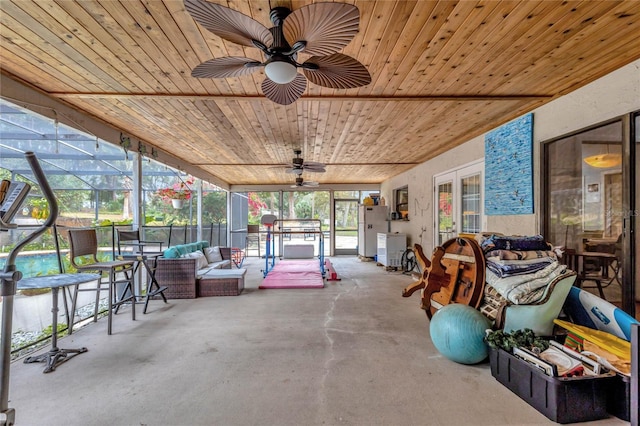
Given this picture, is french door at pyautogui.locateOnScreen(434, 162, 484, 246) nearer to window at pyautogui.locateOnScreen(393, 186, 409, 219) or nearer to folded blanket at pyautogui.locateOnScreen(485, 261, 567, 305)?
window at pyautogui.locateOnScreen(393, 186, 409, 219)

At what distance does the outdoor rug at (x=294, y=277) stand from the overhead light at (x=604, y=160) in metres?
3.84

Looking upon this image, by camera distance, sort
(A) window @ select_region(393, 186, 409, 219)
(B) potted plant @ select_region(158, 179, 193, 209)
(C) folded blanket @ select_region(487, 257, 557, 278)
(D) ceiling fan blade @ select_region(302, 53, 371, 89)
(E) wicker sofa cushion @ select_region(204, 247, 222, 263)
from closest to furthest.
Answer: (D) ceiling fan blade @ select_region(302, 53, 371, 89) → (C) folded blanket @ select_region(487, 257, 557, 278) → (B) potted plant @ select_region(158, 179, 193, 209) → (E) wicker sofa cushion @ select_region(204, 247, 222, 263) → (A) window @ select_region(393, 186, 409, 219)

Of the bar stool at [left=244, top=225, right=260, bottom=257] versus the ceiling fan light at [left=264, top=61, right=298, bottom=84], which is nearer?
the ceiling fan light at [left=264, top=61, right=298, bottom=84]

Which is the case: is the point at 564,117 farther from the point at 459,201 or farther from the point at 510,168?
the point at 459,201

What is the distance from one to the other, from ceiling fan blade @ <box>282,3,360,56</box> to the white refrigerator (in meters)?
6.86

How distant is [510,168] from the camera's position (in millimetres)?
3473

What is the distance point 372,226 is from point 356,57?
6472 mm

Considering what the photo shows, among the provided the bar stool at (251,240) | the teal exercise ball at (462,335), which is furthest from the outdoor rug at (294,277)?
the teal exercise ball at (462,335)

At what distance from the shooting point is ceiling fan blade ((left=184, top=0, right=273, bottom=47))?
4.23 ft

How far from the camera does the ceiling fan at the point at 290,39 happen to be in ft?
4.35

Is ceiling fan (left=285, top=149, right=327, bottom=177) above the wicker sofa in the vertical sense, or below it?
above

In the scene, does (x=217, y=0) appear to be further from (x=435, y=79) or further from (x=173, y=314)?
(x=173, y=314)

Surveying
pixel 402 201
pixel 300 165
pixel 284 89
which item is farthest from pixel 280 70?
pixel 402 201

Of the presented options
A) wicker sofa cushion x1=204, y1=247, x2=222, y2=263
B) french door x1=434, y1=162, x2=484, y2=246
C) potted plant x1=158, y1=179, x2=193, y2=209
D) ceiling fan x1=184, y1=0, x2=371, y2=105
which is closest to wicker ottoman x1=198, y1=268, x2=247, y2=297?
wicker sofa cushion x1=204, y1=247, x2=222, y2=263
